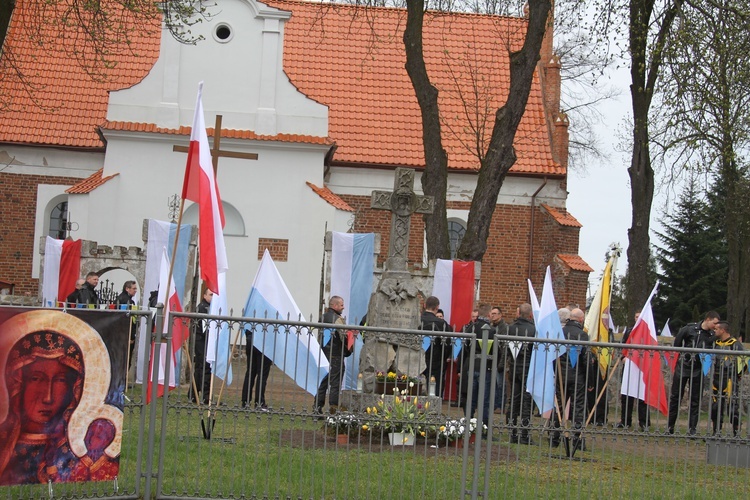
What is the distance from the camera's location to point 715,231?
3994 centimetres

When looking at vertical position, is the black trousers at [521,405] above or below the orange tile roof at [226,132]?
below

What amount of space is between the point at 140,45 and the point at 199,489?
22.5 metres

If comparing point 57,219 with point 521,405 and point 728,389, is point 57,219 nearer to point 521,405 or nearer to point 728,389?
point 521,405

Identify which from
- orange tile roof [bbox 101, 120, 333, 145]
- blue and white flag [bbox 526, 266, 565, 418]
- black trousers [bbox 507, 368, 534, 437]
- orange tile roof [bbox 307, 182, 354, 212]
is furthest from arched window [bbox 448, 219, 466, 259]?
black trousers [bbox 507, 368, 534, 437]

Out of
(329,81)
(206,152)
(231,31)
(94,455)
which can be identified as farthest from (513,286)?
(94,455)

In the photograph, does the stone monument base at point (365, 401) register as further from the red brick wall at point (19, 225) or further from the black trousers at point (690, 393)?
the red brick wall at point (19, 225)

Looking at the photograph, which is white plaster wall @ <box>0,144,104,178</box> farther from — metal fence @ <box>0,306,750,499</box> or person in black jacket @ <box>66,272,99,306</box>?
metal fence @ <box>0,306,750,499</box>

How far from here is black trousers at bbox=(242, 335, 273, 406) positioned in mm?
8445

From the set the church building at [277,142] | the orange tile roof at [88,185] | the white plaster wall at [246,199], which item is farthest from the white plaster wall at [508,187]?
the orange tile roof at [88,185]

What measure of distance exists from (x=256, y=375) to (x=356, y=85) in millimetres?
21153

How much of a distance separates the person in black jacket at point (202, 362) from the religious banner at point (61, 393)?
25.3 inches

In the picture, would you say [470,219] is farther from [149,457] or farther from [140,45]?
[140,45]

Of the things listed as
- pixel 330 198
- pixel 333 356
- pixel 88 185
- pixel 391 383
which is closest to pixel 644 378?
pixel 391 383

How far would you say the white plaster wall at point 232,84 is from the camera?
25141 mm
